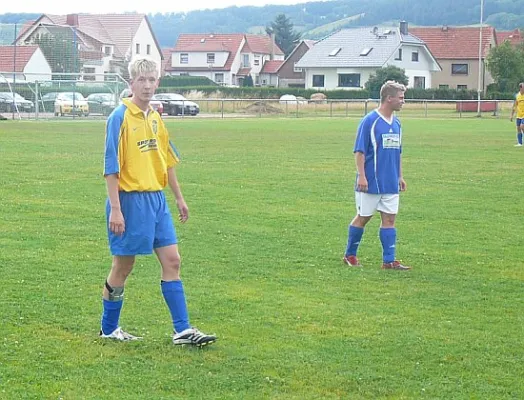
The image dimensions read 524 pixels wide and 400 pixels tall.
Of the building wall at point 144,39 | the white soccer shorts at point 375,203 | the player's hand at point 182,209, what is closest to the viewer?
the player's hand at point 182,209

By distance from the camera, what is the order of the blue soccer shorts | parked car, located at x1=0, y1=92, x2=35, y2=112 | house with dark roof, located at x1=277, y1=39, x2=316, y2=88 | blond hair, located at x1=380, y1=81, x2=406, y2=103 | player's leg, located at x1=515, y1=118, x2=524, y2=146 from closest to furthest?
the blue soccer shorts, blond hair, located at x1=380, y1=81, x2=406, y2=103, player's leg, located at x1=515, y1=118, x2=524, y2=146, parked car, located at x1=0, y1=92, x2=35, y2=112, house with dark roof, located at x1=277, y1=39, x2=316, y2=88

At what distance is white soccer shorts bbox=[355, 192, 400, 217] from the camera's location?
1005 cm

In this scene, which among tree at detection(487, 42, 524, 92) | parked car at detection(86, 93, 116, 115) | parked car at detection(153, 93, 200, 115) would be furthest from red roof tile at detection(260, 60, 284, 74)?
parked car at detection(86, 93, 116, 115)

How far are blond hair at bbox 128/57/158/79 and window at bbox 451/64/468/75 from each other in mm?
93694

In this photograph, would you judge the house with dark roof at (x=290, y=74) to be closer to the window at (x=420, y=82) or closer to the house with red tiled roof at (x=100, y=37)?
the house with red tiled roof at (x=100, y=37)

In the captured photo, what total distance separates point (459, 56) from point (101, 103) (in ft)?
194

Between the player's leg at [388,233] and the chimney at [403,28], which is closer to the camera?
the player's leg at [388,233]

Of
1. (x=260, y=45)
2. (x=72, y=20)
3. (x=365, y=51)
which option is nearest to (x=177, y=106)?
(x=72, y=20)

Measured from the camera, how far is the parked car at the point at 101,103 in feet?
149

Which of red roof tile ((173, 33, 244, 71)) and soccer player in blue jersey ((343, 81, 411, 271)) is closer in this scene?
soccer player in blue jersey ((343, 81, 411, 271))

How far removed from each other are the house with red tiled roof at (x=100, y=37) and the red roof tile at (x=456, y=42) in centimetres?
2786

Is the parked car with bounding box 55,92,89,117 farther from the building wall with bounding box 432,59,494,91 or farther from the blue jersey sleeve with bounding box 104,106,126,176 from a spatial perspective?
the building wall with bounding box 432,59,494,91

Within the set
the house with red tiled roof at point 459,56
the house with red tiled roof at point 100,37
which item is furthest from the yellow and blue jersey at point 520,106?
the house with red tiled roof at point 459,56

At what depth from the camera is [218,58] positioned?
116250 mm
